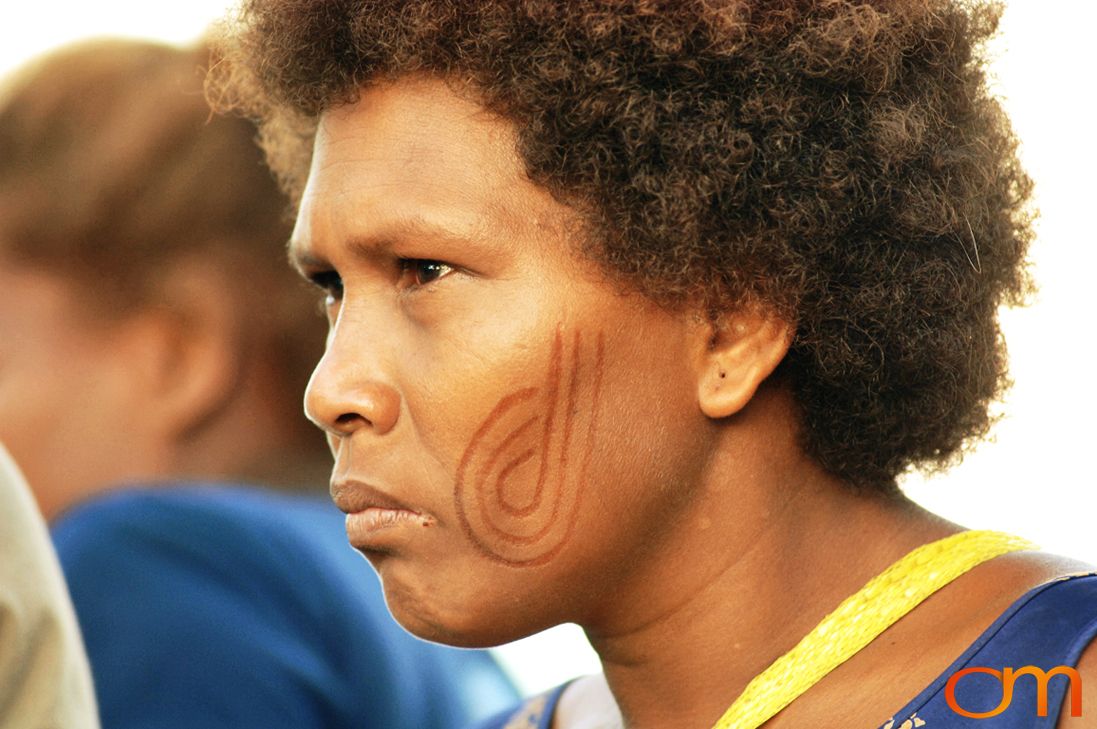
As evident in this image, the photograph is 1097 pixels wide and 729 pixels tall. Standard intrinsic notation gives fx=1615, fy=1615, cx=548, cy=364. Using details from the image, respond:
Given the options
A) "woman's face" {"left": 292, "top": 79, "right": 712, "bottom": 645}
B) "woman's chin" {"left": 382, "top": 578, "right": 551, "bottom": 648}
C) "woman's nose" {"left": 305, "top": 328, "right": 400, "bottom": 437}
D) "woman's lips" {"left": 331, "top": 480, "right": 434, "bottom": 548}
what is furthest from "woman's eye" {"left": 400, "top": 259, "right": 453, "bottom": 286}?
"woman's chin" {"left": 382, "top": 578, "right": 551, "bottom": 648}

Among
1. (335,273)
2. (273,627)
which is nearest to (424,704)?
(273,627)

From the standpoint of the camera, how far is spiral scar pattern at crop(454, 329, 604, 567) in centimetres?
244

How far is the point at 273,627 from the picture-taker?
3.60 m

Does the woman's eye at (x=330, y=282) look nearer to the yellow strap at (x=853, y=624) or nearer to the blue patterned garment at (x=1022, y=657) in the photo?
the yellow strap at (x=853, y=624)

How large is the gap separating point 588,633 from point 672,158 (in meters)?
0.81

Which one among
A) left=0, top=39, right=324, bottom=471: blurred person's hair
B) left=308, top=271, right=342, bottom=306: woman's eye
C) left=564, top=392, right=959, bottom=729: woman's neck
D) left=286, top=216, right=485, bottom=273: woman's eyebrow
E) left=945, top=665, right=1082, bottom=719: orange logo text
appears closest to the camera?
left=945, top=665, right=1082, bottom=719: orange logo text

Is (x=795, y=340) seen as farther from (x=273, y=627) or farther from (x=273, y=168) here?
(x=273, y=627)

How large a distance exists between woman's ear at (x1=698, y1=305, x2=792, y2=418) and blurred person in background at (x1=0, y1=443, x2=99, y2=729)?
107 centimetres

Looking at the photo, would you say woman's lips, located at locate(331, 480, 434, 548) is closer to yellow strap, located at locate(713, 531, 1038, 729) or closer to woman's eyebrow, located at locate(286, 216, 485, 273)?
woman's eyebrow, located at locate(286, 216, 485, 273)

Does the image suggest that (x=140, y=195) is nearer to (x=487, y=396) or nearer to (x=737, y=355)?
(x=487, y=396)

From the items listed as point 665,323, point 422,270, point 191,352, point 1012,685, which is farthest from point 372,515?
point 191,352

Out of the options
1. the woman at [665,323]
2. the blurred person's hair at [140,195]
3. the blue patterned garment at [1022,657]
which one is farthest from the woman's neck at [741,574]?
the blurred person's hair at [140,195]

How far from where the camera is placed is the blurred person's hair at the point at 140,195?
430cm

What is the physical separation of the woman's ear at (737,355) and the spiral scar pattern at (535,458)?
0.18 meters
